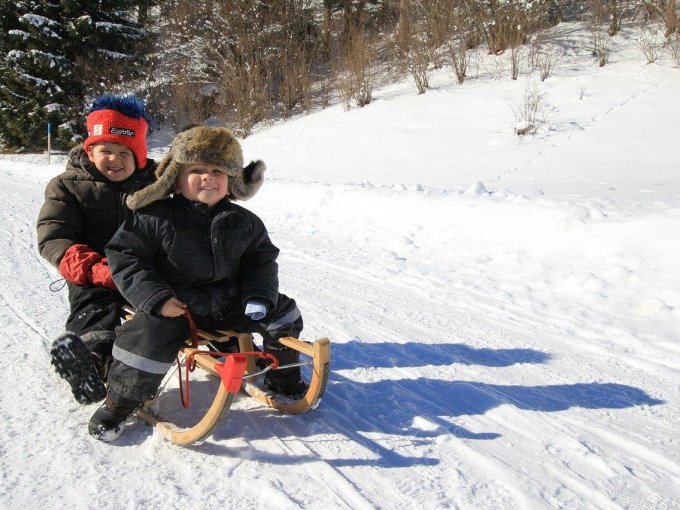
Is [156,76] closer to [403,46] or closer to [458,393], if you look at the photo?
[403,46]

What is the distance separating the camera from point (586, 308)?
383 cm

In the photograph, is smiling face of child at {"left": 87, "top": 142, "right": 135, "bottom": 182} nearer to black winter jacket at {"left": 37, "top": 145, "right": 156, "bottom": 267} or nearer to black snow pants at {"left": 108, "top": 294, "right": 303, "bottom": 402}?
black winter jacket at {"left": 37, "top": 145, "right": 156, "bottom": 267}

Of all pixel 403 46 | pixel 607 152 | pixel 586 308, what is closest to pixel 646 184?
pixel 607 152

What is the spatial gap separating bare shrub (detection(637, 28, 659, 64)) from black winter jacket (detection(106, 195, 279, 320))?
12077 mm

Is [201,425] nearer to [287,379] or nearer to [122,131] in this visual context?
[287,379]

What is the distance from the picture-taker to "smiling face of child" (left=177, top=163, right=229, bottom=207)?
7.98 ft

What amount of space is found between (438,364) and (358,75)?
38.6 ft

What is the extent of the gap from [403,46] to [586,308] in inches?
470

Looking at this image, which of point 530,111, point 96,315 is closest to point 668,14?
point 530,111

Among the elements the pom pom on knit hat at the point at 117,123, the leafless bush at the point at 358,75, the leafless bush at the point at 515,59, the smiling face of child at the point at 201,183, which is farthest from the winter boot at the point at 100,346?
the leafless bush at the point at 358,75

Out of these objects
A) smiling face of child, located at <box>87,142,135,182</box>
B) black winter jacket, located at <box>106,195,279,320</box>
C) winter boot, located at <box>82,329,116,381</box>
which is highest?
smiling face of child, located at <box>87,142,135,182</box>

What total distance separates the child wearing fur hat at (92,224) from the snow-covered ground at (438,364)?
0.24 m

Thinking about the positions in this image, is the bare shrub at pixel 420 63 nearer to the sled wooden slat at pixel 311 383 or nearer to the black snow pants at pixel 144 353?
the sled wooden slat at pixel 311 383

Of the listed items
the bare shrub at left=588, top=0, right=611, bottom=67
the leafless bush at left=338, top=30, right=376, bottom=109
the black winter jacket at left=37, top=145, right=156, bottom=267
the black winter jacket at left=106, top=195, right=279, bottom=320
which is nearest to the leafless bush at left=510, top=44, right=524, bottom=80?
the bare shrub at left=588, top=0, right=611, bottom=67
